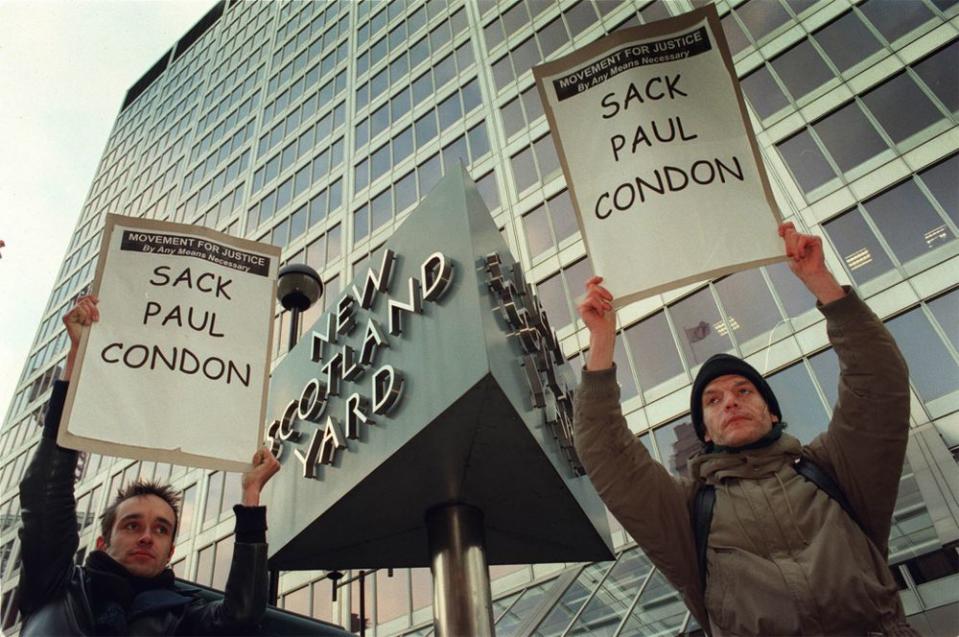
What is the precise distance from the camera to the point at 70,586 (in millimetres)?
2988

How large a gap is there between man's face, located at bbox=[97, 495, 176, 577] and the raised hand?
3180mm

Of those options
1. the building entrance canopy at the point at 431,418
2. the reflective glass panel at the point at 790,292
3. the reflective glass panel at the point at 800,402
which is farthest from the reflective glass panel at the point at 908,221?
the building entrance canopy at the point at 431,418

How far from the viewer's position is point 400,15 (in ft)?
110

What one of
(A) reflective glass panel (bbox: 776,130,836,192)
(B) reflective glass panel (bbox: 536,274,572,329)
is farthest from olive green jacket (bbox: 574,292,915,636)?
(A) reflective glass panel (bbox: 776,130,836,192)

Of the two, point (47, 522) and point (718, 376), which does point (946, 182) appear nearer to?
point (718, 376)

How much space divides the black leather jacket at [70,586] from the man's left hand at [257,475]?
1.02ft

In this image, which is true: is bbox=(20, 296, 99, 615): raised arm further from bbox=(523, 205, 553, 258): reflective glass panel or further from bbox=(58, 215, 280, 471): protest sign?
bbox=(523, 205, 553, 258): reflective glass panel

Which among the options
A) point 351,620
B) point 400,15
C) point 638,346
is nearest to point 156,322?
point 638,346

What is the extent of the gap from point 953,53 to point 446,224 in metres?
17.0

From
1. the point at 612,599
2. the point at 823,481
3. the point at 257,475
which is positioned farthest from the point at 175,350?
the point at 612,599

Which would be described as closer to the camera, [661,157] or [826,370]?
[661,157]

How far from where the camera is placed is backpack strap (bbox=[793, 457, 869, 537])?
8.68ft

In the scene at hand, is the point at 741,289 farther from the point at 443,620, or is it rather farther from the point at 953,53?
the point at 443,620

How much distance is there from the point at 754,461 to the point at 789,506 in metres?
0.23
